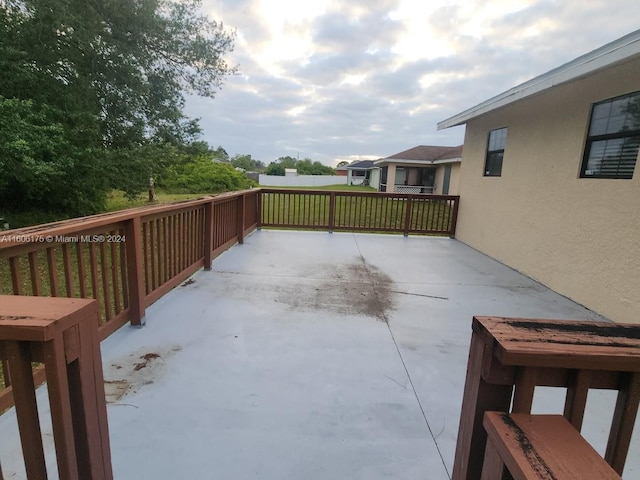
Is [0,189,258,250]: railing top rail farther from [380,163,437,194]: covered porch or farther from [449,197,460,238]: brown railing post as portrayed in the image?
[380,163,437,194]: covered porch

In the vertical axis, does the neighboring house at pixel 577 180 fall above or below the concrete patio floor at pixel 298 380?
above

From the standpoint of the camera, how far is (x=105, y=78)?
290 inches

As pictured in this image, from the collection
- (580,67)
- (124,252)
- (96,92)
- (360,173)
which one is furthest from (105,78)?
(360,173)

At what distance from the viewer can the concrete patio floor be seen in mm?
1585

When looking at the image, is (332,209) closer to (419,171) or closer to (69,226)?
(69,226)

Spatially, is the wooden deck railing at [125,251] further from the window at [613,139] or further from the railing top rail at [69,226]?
the window at [613,139]

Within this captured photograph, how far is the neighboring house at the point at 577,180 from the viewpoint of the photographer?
3.26 metres

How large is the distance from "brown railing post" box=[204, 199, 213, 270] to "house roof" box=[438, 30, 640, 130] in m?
4.19

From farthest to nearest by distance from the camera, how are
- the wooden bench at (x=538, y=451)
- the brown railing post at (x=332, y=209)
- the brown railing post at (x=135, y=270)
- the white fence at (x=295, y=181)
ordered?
the white fence at (x=295, y=181), the brown railing post at (x=332, y=209), the brown railing post at (x=135, y=270), the wooden bench at (x=538, y=451)

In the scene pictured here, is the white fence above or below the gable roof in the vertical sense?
below

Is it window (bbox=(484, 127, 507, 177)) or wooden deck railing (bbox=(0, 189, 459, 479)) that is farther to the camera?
window (bbox=(484, 127, 507, 177))

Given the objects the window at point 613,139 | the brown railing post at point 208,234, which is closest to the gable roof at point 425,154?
the window at point 613,139

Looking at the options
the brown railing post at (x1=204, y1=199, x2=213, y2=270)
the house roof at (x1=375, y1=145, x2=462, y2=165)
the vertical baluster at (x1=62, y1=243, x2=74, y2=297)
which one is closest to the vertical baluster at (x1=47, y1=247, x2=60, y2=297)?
the vertical baluster at (x1=62, y1=243, x2=74, y2=297)

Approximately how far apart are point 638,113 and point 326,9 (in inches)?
236
